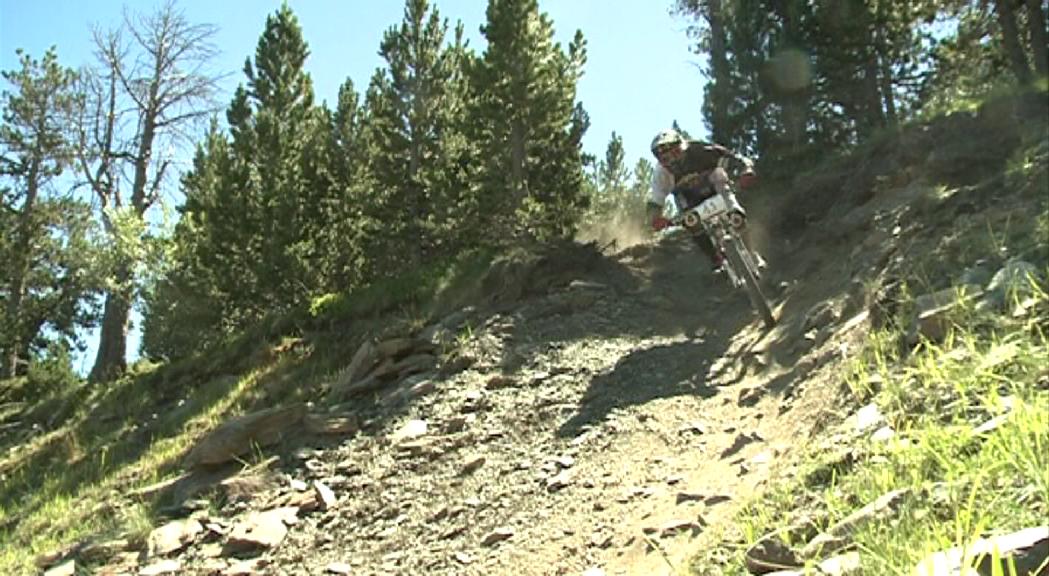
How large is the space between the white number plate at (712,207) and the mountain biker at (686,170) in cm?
24

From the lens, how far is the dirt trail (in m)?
4.32

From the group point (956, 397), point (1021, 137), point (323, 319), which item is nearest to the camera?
point (956, 397)

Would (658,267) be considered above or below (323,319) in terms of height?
below

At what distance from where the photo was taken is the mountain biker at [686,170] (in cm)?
806

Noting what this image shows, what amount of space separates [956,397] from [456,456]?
390 cm

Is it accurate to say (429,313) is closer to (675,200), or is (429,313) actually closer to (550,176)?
(675,200)

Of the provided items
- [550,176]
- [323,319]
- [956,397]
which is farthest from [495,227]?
[956,397]

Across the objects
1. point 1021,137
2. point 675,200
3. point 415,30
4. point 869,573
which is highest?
point 415,30

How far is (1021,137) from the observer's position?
27.3 ft

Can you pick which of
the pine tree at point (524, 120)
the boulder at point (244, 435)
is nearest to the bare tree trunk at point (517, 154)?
the pine tree at point (524, 120)

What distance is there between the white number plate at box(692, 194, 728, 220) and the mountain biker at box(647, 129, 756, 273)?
0.78ft

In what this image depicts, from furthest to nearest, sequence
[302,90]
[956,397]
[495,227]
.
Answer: [302,90], [495,227], [956,397]

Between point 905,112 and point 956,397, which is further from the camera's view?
point 905,112

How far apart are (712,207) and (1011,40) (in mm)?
9339
